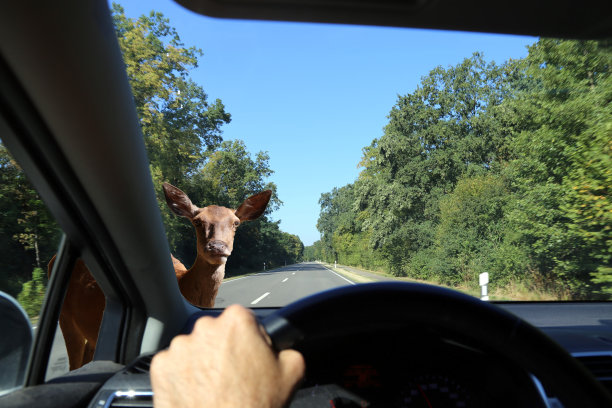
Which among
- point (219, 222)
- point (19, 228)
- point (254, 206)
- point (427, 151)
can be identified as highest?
point (427, 151)

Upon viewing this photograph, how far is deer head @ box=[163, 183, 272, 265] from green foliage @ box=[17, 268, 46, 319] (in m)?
0.94

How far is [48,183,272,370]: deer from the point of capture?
2.11 meters

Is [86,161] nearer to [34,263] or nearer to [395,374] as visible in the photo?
[34,263]

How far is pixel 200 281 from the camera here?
289 cm

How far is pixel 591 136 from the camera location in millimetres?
2971

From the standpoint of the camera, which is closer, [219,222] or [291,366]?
[291,366]

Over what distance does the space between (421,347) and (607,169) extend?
2.18m

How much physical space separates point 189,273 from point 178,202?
658 mm

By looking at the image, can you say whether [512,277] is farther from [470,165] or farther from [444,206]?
[470,165]

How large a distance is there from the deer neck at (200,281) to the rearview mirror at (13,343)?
1160 millimetres

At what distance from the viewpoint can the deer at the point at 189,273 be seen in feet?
6.91

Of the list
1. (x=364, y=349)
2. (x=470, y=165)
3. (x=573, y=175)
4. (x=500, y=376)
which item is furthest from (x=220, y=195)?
(x=573, y=175)

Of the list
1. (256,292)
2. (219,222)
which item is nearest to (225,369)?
(219,222)

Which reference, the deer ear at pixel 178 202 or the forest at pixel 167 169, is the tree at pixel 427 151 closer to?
the forest at pixel 167 169
